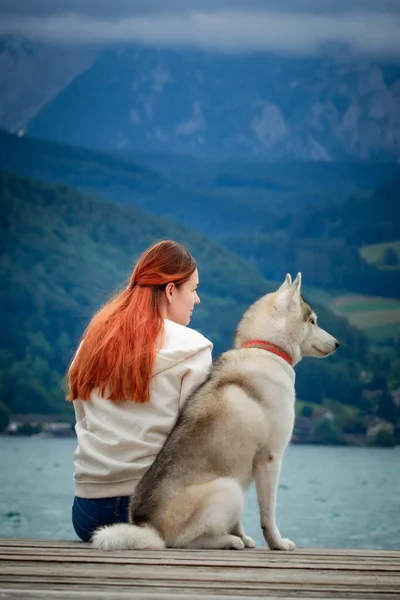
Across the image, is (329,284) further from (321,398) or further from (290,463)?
(290,463)

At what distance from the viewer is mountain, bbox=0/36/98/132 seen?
73.5 meters

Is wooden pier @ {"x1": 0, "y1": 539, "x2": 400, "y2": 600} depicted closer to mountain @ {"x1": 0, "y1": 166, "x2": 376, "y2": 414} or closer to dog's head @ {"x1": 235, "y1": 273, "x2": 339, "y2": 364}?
dog's head @ {"x1": 235, "y1": 273, "x2": 339, "y2": 364}

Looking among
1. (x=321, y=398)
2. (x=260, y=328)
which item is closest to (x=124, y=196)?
(x=321, y=398)

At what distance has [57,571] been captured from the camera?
309 centimetres

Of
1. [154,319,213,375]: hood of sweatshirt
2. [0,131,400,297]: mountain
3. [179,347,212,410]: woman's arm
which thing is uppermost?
[0,131,400,297]: mountain

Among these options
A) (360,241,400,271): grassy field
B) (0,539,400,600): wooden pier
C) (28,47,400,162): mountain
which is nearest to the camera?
(0,539,400,600): wooden pier

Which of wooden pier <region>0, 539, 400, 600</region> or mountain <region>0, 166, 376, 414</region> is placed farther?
mountain <region>0, 166, 376, 414</region>

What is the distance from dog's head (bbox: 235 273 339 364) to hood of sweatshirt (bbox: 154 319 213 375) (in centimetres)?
37

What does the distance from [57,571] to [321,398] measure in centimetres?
5513

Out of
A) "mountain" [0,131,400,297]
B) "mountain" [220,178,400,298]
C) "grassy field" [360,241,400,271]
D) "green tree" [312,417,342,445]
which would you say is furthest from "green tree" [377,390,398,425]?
"mountain" [0,131,400,297]

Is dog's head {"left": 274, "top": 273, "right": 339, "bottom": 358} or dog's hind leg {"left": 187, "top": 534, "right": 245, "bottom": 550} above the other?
dog's head {"left": 274, "top": 273, "right": 339, "bottom": 358}

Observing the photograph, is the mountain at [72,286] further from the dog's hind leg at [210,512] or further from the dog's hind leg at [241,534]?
the dog's hind leg at [210,512]

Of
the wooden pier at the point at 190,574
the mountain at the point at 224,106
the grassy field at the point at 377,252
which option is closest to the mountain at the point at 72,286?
the grassy field at the point at 377,252

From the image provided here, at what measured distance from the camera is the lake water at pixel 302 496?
29016 millimetres
